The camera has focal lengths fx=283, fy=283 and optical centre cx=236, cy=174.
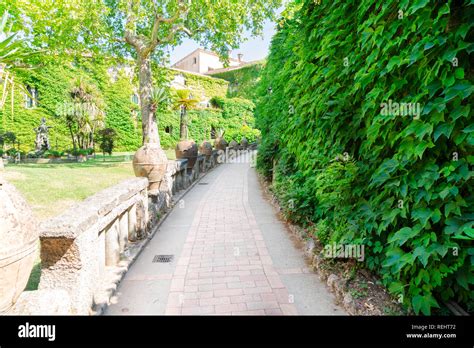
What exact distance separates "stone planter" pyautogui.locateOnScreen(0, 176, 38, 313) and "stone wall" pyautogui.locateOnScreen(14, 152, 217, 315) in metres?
0.18

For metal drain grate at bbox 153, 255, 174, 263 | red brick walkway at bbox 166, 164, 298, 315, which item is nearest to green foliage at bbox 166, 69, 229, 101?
red brick walkway at bbox 166, 164, 298, 315

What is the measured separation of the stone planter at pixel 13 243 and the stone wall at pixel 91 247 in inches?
6.9

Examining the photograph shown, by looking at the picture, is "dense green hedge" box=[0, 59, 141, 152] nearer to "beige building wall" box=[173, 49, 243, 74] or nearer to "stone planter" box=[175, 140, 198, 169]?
"stone planter" box=[175, 140, 198, 169]

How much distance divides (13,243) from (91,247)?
95cm

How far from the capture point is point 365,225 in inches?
117

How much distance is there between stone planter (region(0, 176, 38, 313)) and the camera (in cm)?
197

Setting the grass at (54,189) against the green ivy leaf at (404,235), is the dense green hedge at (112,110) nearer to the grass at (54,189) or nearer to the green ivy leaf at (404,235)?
the grass at (54,189)

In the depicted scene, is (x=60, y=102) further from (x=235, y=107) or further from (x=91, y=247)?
(x=91, y=247)

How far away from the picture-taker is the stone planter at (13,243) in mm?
1966

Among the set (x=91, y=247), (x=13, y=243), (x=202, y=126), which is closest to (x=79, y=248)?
(x=91, y=247)

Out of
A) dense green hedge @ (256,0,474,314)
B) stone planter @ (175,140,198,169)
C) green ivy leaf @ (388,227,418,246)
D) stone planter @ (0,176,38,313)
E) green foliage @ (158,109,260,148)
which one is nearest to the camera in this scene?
stone planter @ (0,176,38,313)
